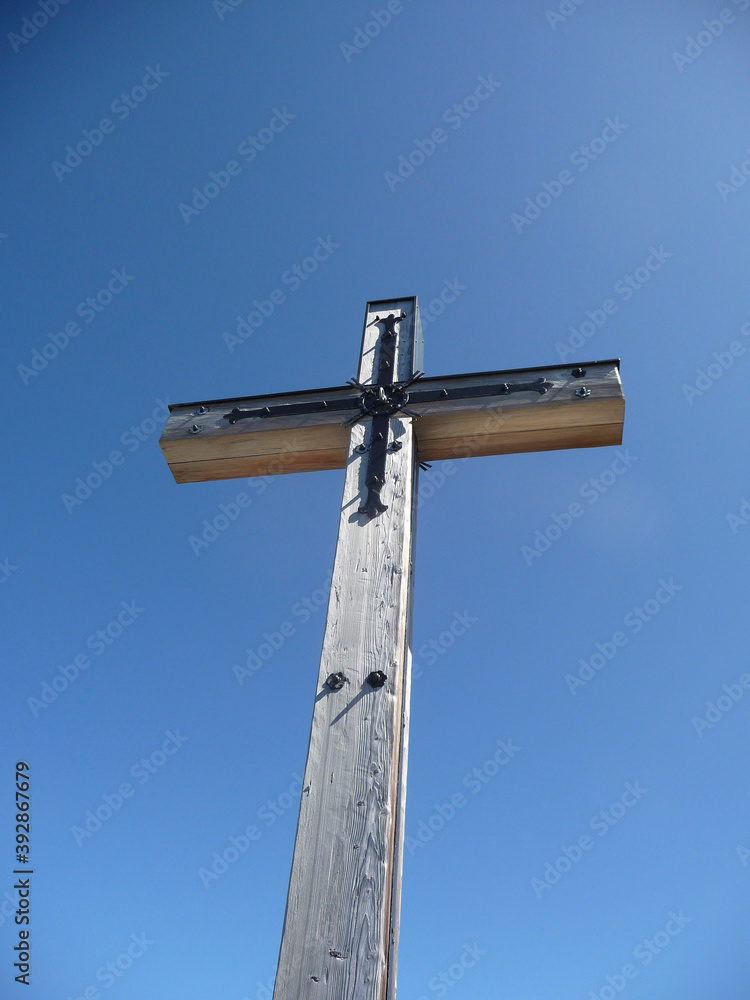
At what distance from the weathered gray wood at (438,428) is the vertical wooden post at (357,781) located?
46cm

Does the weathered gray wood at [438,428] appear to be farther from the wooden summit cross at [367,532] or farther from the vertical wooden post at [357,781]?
the vertical wooden post at [357,781]

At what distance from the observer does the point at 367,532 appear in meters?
2.61

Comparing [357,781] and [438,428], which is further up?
[438,428]

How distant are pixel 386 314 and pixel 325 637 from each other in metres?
1.96

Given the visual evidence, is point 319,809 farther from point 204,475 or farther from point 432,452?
point 204,475

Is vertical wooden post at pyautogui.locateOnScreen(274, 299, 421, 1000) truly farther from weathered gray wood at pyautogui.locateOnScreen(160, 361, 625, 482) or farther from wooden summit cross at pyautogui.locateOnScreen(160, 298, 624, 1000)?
weathered gray wood at pyautogui.locateOnScreen(160, 361, 625, 482)

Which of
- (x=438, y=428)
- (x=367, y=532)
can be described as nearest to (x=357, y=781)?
(x=367, y=532)

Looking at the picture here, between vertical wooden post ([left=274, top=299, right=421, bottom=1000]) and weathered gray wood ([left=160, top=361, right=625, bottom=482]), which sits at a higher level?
weathered gray wood ([left=160, top=361, right=625, bottom=482])

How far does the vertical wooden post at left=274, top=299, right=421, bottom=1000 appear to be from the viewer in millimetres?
1732

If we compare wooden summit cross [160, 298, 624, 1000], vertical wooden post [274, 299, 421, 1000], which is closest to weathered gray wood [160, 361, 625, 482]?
wooden summit cross [160, 298, 624, 1000]

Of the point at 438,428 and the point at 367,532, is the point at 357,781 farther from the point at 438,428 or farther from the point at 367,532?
the point at 438,428

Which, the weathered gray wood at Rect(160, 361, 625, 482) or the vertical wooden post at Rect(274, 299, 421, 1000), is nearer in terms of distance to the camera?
the vertical wooden post at Rect(274, 299, 421, 1000)

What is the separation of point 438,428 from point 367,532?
29.0 inches

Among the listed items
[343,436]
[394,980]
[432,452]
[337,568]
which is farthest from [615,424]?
[394,980]
